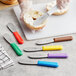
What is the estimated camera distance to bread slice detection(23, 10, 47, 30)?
1.25 m

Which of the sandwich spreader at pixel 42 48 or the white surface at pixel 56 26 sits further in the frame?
the white surface at pixel 56 26

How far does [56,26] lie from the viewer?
133cm

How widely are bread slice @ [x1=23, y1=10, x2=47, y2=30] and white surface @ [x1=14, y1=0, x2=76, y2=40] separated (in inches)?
1.5

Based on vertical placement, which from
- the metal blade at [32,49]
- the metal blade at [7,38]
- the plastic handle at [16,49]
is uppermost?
the metal blade at [7,38]

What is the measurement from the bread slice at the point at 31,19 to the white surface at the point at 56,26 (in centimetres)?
4

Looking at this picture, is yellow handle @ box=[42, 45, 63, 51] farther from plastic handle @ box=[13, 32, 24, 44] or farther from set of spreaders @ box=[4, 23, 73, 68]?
plastic handle @ box=[13, 32, 24, 44]

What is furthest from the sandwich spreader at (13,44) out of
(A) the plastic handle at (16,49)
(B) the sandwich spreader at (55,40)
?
(B) the sandwich spreader at (55,40)

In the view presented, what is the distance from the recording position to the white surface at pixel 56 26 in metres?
1.28

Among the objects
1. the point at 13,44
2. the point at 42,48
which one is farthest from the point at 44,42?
the point at 13,44

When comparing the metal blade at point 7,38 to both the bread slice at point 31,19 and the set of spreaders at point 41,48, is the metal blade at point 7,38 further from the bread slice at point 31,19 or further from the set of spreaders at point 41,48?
the bread slice at point 31,19

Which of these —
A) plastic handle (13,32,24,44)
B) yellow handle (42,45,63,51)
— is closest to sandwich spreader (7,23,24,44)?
plastic handle (13,32,24,44)

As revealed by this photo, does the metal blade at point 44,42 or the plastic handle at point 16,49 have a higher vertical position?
the plastic handle at point 16,49

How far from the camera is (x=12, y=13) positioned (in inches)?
55.9

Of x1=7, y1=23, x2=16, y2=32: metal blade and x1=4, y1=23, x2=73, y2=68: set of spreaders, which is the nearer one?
x1=4, y1=23, x2=73, y2=68: set of spreaders
